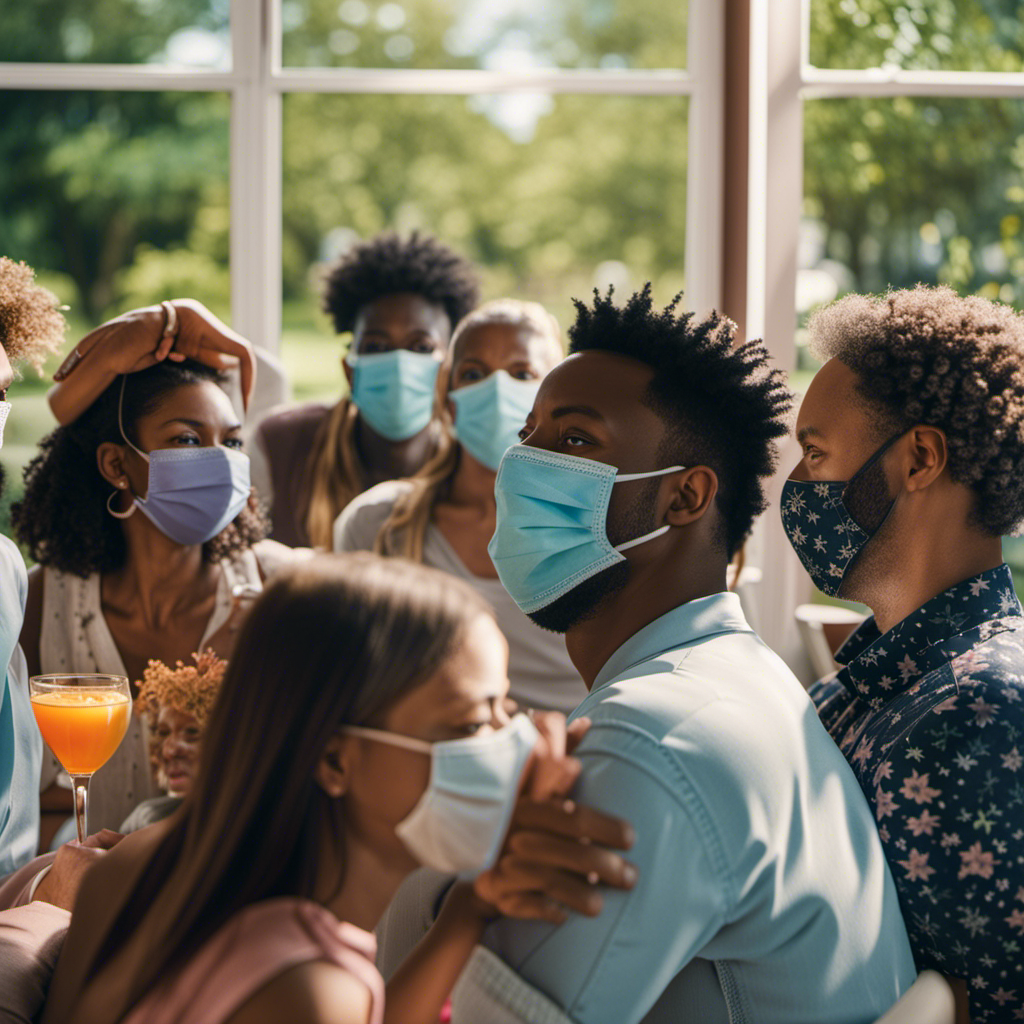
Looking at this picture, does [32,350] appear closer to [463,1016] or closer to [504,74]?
[463,1016]

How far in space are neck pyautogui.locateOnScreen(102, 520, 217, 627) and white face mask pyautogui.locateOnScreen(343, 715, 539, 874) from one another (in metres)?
1.45

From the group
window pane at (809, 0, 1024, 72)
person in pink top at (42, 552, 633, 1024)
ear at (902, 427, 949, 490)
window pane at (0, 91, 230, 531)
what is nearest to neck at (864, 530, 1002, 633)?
ear at (902, 427, 949, 490)

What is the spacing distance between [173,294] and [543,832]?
1448cm

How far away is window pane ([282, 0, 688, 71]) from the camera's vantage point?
60.2ft

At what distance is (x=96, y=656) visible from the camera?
238 cm

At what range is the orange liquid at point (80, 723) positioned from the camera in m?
1.73

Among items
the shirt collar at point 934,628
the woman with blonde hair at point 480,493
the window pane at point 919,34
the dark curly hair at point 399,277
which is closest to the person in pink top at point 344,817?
the shirt collar at point 934,628

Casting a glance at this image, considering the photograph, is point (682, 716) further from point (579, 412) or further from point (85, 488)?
point (85, 488)

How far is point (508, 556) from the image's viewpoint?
6.08 ft

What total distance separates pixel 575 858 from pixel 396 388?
96.3 inches

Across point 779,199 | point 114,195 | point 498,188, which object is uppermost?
point 498,188

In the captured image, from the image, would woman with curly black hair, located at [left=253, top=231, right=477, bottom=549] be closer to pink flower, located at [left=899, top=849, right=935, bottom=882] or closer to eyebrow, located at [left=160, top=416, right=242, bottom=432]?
eyebrow, located at [left=160, top=416, right=242, bottom=432]

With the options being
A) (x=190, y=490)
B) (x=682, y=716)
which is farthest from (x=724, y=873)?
(x=190, y=490)

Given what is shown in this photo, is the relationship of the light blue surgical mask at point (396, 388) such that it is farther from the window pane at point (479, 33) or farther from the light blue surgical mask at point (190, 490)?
the window pane at point (479, 33)
